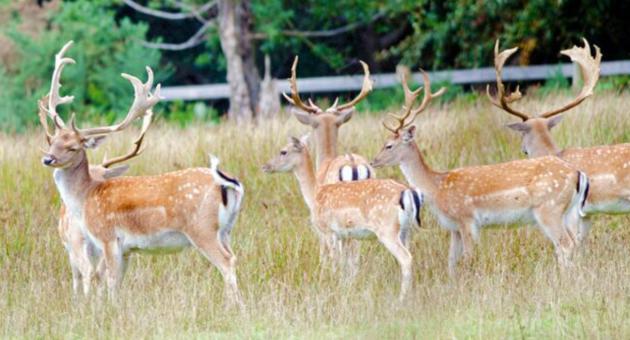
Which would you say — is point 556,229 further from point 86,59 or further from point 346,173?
point 86,59

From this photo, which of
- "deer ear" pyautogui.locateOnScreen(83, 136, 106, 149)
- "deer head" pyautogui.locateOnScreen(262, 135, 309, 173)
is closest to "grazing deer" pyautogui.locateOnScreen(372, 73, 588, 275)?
"deer head" pyautogui.locateOnScreen(262, 135, 309, 173)

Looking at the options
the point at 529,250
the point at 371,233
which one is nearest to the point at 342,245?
the point at 371,233

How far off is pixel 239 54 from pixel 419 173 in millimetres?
11085

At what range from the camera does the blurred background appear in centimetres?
1830

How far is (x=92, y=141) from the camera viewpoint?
8617mm

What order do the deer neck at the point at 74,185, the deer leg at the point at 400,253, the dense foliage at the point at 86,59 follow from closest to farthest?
the deer leg at the point at 400,253, the deer neck at the point at 74,185, the dense foliage at the point at 86,59

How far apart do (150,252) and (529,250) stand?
2316mm

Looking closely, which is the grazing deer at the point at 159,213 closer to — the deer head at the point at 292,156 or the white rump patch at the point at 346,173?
the white rump patch at the point at 346,173

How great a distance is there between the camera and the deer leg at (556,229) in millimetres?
8672

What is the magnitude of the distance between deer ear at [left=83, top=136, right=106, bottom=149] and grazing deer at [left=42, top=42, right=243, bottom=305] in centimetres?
11

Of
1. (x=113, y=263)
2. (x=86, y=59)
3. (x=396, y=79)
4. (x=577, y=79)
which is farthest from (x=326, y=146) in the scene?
(x=86, y=59)

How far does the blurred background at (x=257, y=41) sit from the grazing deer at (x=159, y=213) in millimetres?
8618

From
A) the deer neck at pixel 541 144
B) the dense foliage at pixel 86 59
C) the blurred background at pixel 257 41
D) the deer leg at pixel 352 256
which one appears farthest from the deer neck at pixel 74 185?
the dense foliage at pixel 86 59

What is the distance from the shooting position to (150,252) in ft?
27.3
